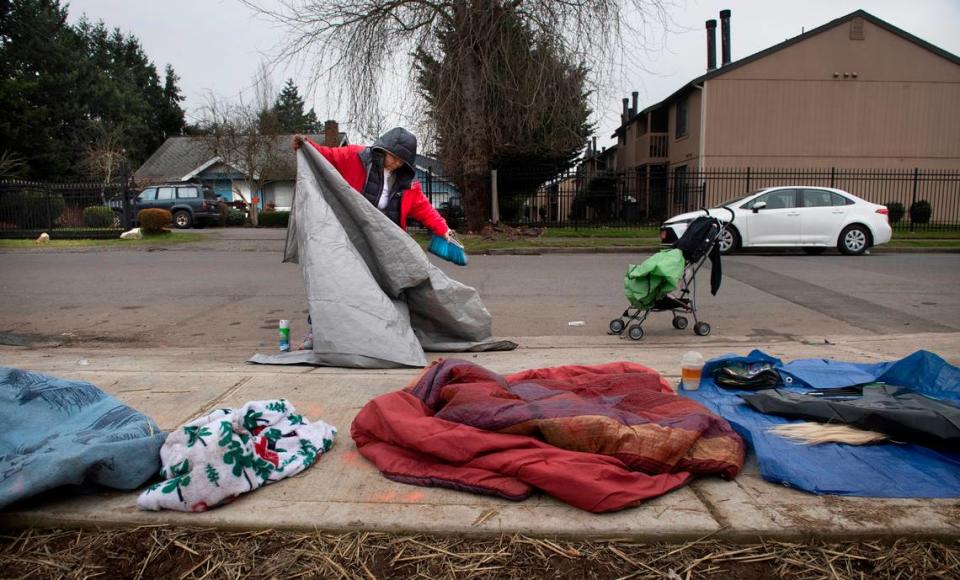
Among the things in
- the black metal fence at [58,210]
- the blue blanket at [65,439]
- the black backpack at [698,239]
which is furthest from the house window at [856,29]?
the blue blanket at [65,439]

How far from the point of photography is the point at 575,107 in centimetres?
1795

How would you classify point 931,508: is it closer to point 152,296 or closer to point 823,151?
point 152,296

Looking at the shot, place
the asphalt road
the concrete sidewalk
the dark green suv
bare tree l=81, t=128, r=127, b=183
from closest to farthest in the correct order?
the concrete sidewalk
the asphalt road
the dark green suv
bare tree l=81, t=128, r=127, b=183

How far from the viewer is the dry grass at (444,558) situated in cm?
231

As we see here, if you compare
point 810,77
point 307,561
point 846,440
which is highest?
point 810,77

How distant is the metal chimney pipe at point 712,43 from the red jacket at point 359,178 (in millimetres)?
31965

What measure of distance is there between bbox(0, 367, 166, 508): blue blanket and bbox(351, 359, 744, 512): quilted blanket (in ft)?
3.26

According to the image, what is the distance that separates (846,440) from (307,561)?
2.46m

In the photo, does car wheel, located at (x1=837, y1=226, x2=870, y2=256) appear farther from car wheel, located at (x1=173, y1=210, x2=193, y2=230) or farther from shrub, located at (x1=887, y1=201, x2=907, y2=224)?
car wheel, located at (x1=173, y1=210, x2=193, y2=230)

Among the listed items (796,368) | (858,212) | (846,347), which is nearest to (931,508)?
(796,368)

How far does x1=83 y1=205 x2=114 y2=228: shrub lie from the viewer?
71.7ft

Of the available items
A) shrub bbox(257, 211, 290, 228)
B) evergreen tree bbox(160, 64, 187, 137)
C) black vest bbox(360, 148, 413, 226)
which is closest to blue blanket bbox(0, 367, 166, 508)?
black vest bbox(360, 148, 413, 226)

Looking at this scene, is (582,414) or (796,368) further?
(796,368)

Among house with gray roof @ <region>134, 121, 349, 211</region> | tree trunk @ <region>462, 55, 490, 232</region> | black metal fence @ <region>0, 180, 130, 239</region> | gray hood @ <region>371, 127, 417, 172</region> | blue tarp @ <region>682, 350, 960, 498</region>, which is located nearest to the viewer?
blue tarp @ <region>682, 350, 960, 498</region>
